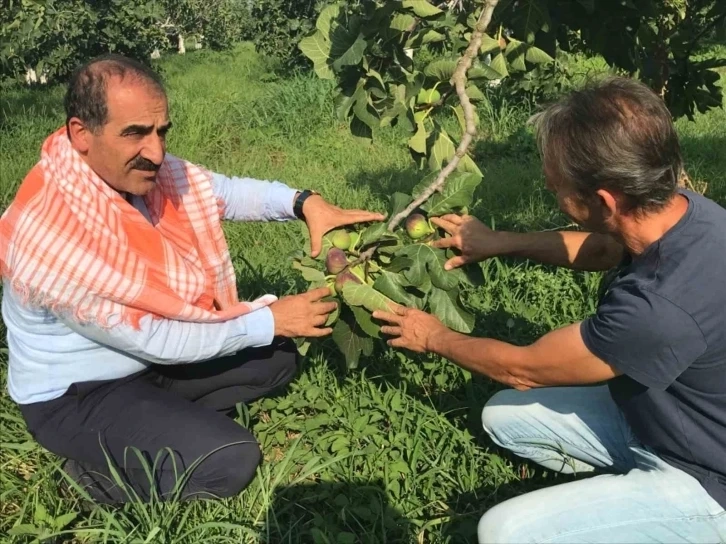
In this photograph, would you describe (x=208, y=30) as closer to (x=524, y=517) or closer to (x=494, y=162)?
(x=494, y=162)

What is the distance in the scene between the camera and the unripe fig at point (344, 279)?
6.47ft

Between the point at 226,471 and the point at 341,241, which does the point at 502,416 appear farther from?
the point at 226,471

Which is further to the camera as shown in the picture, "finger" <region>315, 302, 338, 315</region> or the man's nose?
"finger" <region>315, 302, 338, 315</region>

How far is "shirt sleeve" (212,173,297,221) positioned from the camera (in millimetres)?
2428

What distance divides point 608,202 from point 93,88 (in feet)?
4.16

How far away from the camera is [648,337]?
4.57 ft

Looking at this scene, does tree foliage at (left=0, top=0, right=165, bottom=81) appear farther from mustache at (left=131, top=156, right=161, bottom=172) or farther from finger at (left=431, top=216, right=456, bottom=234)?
finger at (left=431, top=216, right=456, bottom=234)

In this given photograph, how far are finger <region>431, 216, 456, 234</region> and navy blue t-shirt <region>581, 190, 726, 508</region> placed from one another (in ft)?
2.04

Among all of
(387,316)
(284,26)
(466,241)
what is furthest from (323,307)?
(284,26)

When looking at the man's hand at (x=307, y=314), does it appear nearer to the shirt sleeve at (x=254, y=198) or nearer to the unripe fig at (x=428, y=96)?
the shirt sleeve at (x=254, y=198)

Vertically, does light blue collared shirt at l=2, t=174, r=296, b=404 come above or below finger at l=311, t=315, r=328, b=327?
below

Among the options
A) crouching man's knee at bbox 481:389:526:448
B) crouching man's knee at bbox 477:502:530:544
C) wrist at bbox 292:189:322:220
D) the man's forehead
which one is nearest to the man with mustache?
the man's forehead

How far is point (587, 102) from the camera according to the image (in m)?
1.49

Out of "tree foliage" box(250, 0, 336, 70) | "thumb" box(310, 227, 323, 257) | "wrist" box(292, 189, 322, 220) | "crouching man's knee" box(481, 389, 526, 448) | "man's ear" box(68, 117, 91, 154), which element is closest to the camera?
"man's ear" box(68, 117, 91, 154)
